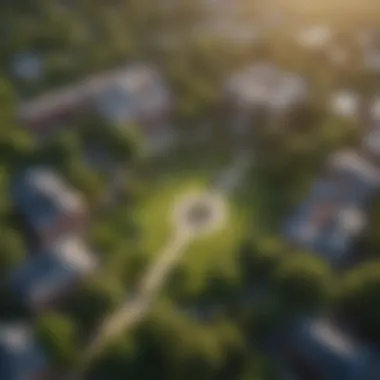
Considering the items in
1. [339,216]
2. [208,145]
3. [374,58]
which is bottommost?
[339,216]

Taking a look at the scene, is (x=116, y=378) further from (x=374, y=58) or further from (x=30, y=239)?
(x=374, y=58)

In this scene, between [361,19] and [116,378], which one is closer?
[116,378]

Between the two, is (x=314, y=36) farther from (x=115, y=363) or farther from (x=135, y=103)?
(x=115, y=363)

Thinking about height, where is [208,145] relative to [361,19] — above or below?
below

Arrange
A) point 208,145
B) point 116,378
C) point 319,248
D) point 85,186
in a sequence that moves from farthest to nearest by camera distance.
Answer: point 208,145, point 85,186, point 319,248, point 116,378

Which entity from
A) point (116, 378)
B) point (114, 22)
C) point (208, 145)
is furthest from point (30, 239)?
point (114, 22)

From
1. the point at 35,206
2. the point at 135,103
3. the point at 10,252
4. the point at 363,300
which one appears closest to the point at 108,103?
the point at 135,103

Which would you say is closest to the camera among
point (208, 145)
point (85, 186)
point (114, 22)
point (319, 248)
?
point (319, 248)

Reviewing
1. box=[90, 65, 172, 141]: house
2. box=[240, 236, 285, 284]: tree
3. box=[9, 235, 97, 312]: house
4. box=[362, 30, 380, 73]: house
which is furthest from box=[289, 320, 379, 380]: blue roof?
box=[362, 30, 380, 73]: house
